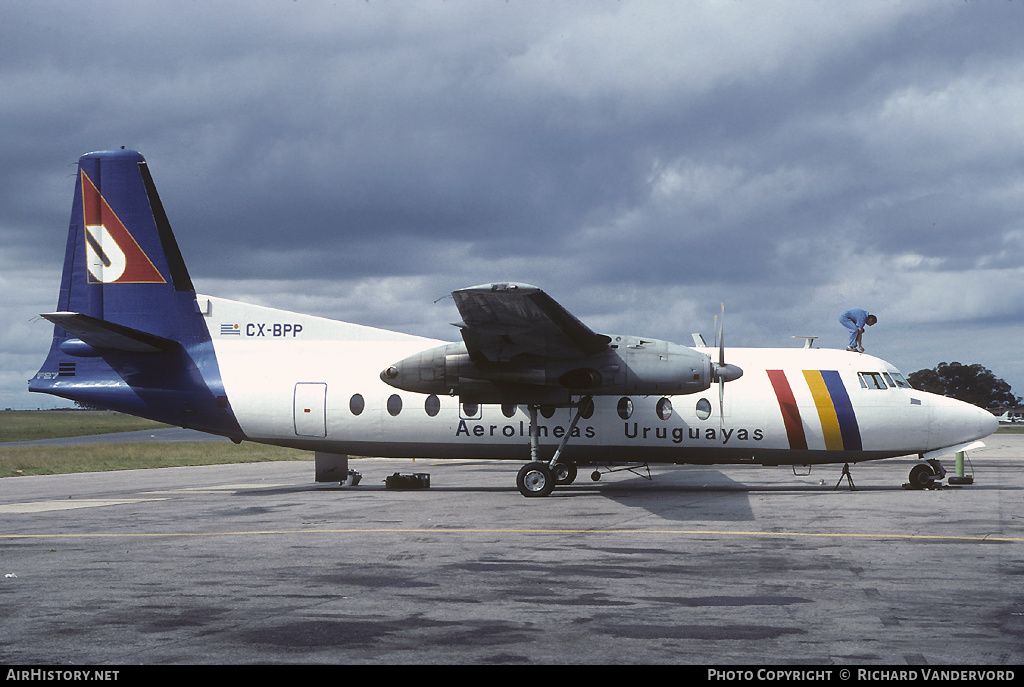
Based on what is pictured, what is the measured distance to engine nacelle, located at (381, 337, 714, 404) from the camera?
20531 millimetres

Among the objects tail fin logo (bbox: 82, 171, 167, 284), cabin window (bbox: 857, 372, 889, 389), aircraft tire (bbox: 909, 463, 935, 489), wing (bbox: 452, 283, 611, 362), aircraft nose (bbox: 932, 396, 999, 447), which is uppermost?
tail fin logo (bbox: 82, 171, 167, 284)

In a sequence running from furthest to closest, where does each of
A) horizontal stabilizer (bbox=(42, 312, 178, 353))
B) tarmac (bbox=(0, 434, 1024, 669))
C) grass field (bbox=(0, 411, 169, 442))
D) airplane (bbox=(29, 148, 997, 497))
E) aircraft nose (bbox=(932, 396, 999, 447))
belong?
grass field (bbox=(0, 411, 169, 442)), aircraft nose (bbox=(932, 396, 999, 447)), airplane (bbox=(29, 148, 997, 497)), horizontal stabilizer (bbox=(42, 312, 178, 353)), tarmac (bbox=(0, 434, 1024, 669))

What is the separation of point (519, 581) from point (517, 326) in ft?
31.5

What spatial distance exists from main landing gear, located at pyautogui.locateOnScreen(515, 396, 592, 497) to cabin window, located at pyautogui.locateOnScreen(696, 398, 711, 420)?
290 cm

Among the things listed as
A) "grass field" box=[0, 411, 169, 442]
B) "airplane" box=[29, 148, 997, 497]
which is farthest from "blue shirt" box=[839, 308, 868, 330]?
"grass field" box=[0, 411, 169, 442]

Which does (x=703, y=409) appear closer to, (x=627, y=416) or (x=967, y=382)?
(x=627, y=416)

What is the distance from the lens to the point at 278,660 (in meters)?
6.84

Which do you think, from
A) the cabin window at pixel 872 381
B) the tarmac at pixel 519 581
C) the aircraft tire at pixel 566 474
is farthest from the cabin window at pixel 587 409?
the cabin window at pixel 872 381

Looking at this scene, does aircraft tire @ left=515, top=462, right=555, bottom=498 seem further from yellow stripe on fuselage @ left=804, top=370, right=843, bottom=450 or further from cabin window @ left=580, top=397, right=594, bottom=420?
yellow stripe on fuselage @ left=804, top=370, right=843, bottom=450

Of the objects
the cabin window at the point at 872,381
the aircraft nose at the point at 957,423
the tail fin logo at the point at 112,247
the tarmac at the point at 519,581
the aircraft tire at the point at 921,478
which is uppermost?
the tail fin logo at the point at 112,247

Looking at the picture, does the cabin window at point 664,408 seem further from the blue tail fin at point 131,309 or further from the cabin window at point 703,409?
the blue tail fin at point 131,309

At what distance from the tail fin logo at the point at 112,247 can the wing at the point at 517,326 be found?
993 cm

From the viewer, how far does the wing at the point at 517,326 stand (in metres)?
17.8
